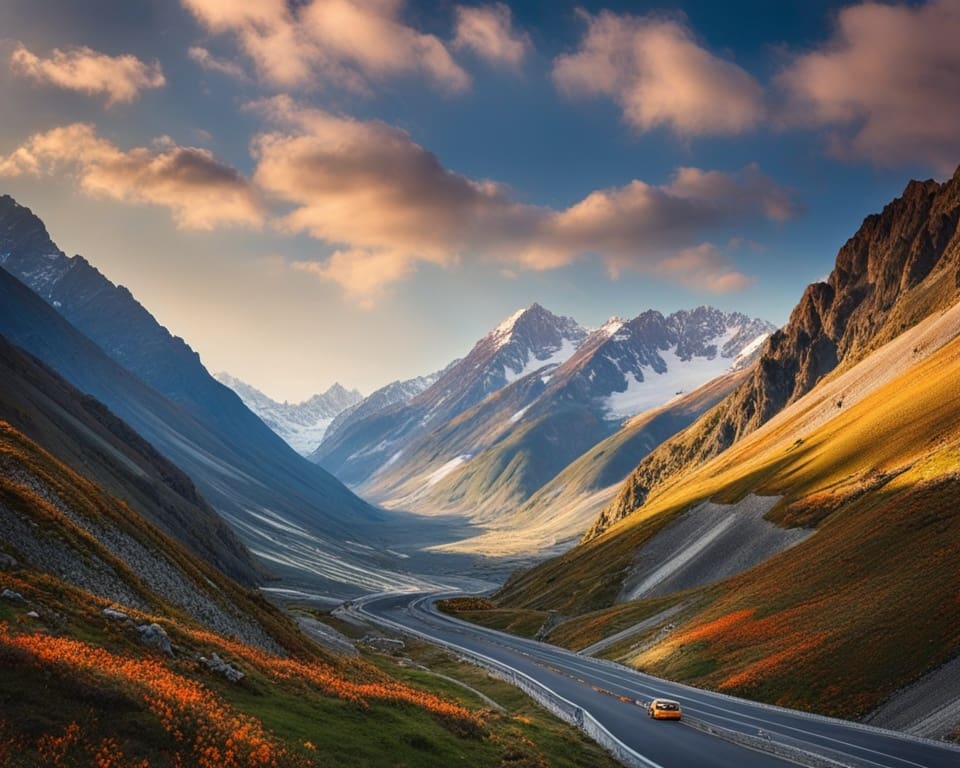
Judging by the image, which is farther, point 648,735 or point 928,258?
point 928,258

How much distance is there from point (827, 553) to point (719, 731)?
115ft

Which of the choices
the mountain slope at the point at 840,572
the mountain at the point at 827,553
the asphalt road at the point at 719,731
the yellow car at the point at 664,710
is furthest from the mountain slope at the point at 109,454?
the yellow car at the point at 664,710

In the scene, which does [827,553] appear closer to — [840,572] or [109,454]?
[840,572]

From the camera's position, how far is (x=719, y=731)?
135 feet

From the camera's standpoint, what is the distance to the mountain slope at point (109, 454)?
102375 millimetres

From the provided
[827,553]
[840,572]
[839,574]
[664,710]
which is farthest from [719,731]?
[827,553]

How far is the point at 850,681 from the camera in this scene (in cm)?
4628

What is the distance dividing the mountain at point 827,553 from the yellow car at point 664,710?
9.17m

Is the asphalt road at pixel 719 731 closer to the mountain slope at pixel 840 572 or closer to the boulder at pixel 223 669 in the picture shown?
the mountain slope at pixel 840 572

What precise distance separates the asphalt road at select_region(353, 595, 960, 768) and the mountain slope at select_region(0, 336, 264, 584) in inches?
2812

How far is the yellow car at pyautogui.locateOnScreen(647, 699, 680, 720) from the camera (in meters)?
45.2

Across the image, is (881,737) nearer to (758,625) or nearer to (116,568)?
(758,625)

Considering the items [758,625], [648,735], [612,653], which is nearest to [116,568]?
[648,735]

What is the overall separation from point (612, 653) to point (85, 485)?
187ft
